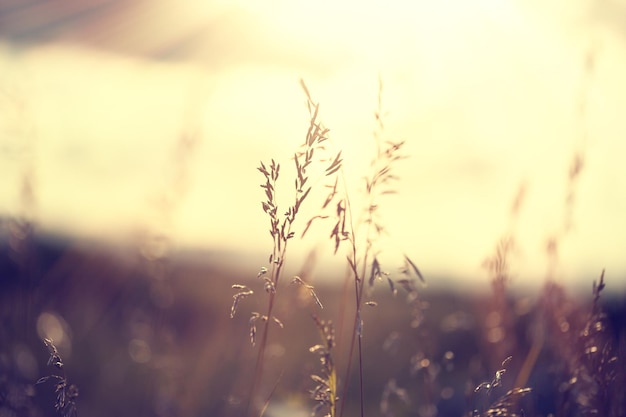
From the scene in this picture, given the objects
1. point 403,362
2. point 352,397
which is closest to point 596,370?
point 352,397

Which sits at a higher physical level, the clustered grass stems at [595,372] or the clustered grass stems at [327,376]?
the clustered grass stems at [595,372]

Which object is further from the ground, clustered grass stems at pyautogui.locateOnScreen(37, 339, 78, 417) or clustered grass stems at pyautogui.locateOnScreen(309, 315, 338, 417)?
clustered grass stems at pyautogui.locateOnScreen(309, 315, 338, 417)

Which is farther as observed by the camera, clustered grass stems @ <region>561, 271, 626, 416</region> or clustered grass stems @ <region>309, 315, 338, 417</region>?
clustered grass stems @ <region>561, 271, 626, 416</region>

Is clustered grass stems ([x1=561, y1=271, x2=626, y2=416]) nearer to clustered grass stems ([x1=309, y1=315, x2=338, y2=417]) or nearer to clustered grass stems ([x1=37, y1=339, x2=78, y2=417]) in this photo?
clustered grass stems ([x1=309, y1=315, x2=338, y2=417])

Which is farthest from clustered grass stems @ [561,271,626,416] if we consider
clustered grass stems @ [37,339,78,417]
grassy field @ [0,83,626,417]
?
clustered grass stems @ [37,339,78,417]

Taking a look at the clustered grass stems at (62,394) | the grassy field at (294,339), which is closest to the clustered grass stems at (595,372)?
the grassy field at (294,339)

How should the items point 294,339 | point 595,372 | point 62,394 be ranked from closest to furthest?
point 62,394 → point 595,372 → point 294,339

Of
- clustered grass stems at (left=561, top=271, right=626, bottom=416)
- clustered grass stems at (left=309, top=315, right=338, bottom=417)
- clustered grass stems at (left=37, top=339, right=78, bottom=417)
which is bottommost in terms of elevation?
clustered grass stems at (left=37, top=339, right=78, bottom=417)

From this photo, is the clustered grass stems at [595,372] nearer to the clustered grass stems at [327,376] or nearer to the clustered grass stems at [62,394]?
the clustered grass stems at [327,376]

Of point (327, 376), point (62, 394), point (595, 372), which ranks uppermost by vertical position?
point (595, 372)

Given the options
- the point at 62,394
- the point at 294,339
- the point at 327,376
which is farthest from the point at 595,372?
the point at 294,339

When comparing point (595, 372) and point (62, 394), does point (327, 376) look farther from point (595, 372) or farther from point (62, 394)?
point (595, 372)

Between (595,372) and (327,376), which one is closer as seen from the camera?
(327,376)

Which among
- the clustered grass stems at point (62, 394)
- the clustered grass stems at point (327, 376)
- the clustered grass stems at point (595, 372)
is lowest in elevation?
the clustered grass stems at point (62, 394)
